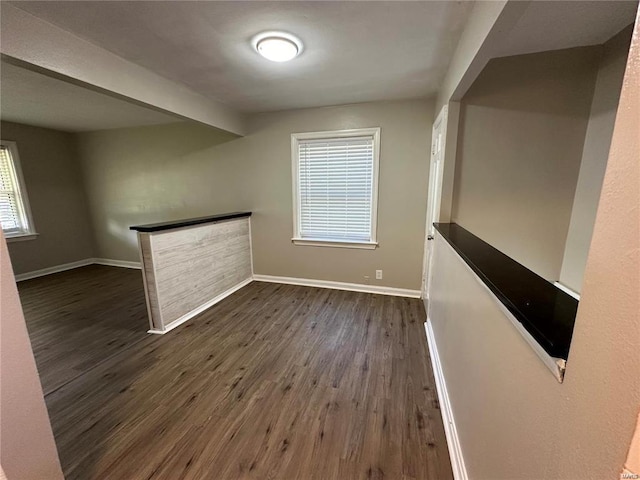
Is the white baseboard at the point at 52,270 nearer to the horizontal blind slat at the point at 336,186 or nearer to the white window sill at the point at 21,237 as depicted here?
the white window sill at the point at 21,237

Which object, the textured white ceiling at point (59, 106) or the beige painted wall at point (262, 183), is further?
the beige painted wall at point (262, 183)

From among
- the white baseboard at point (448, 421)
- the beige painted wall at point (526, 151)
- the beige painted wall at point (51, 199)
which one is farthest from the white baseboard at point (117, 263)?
the beige painted wall at point (526, 151)

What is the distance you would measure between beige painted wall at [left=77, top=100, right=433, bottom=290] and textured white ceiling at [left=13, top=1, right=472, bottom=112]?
0.60 m

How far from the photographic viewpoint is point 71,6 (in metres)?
1.42

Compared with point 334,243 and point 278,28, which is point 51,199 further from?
point 278,28

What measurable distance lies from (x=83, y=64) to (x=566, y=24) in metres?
3.11

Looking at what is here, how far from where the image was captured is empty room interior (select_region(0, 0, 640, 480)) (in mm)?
700

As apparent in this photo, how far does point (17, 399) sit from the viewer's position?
0.80 m

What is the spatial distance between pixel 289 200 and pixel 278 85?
54.9 inches

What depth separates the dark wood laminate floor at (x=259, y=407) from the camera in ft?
4.24

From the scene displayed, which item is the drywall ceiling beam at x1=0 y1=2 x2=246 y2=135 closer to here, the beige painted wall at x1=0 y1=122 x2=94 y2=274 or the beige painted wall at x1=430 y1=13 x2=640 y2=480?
the beige painted wall at x1=430 y1=13 x2=640 y2=480

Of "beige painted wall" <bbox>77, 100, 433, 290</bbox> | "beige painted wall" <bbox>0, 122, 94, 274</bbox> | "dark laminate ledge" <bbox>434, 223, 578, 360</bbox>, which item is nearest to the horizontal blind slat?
"beige painted wall" <bbox>77, 100, 433, 290</bbox>

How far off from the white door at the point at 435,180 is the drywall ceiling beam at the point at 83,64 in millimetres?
2475

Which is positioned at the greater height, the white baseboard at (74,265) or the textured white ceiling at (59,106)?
the textured white ceiling at (59,106)
